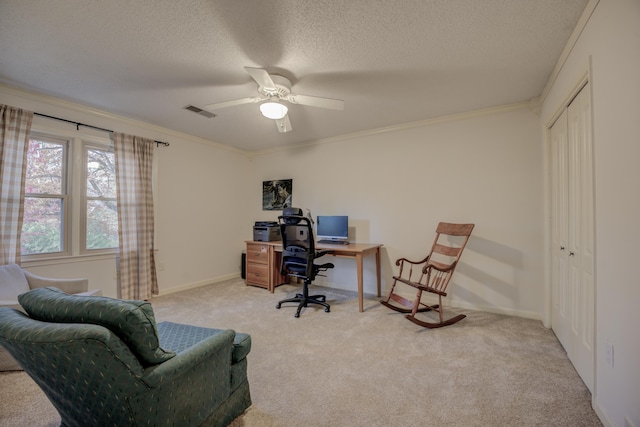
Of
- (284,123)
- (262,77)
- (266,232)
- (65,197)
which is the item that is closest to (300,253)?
(266,232)

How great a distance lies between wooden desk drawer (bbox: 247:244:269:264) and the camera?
4127 mm

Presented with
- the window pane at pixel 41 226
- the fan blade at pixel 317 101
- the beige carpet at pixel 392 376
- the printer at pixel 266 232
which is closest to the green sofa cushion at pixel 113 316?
the beige carpet at pixel 392 376

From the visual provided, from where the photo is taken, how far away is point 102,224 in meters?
3.31

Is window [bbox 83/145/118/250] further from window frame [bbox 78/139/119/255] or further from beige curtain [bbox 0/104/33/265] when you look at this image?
beige curtain [bbox 0/104/33/265]

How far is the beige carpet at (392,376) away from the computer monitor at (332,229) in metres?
1.28

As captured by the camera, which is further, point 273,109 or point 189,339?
point 273,109

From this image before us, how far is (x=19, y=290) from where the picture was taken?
2.24 m

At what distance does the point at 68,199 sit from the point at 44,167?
39cm

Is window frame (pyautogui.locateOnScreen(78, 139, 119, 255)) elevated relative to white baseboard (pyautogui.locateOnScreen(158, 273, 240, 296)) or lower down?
elevated

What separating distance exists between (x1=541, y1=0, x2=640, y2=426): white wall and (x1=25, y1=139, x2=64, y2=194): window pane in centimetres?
471

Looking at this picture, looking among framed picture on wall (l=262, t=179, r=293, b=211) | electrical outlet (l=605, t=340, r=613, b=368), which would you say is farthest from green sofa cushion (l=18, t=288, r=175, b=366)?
framed picture on wall (l=262, t=179, r=293, b=211)

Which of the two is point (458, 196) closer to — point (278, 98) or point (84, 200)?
point (278, 98)

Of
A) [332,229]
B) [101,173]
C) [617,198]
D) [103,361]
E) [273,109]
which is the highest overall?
[273,109]

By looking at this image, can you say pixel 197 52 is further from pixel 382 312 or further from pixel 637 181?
pixel 382 312
